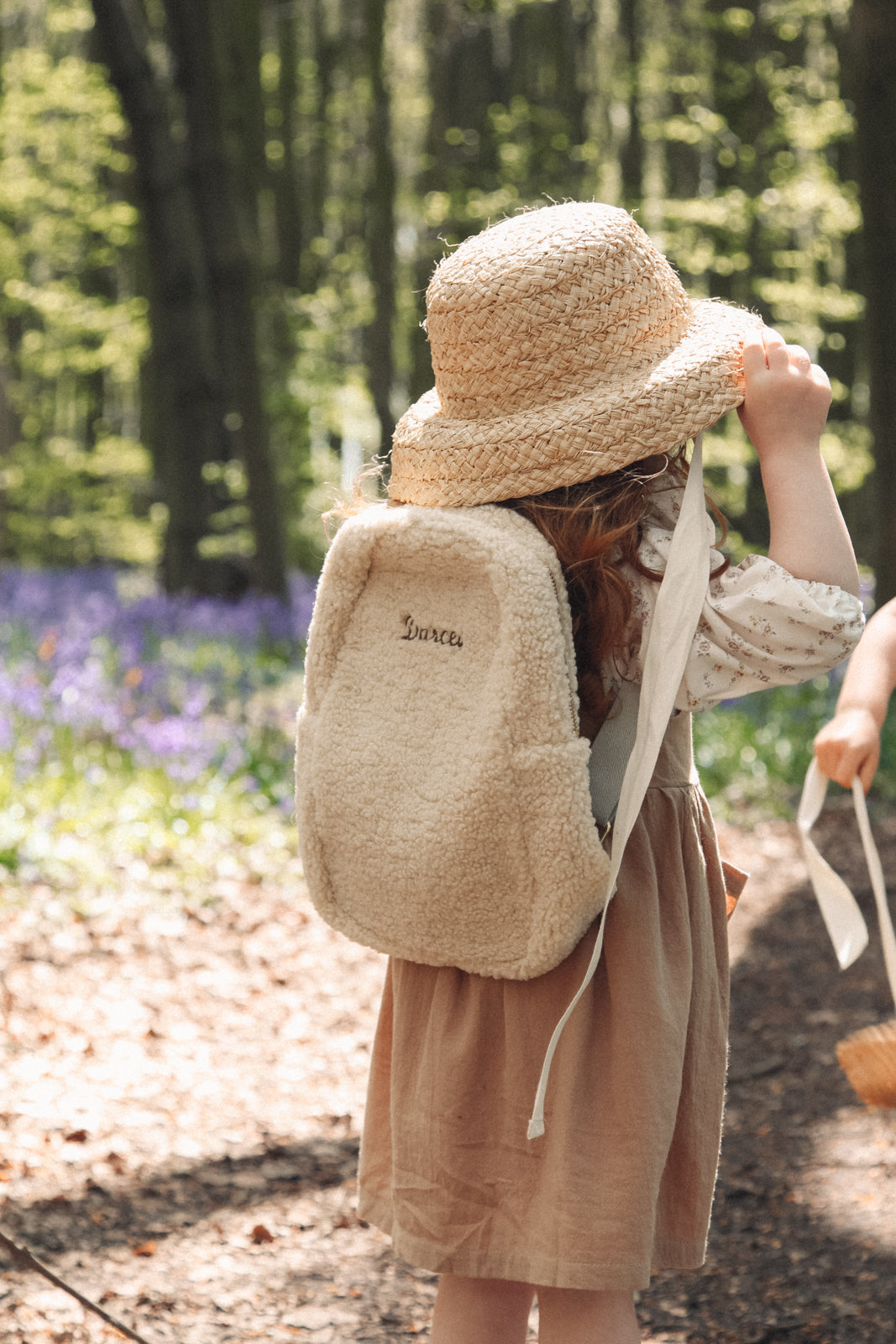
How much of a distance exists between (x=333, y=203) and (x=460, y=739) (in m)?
24.8

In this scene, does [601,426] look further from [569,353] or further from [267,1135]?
[267,1135]

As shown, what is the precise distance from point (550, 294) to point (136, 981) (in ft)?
10.1

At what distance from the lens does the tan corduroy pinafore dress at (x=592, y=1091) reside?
1.49 metres

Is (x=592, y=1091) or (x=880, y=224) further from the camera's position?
(x=880, y=224)

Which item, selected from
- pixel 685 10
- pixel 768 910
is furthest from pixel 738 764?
pixel 685 10

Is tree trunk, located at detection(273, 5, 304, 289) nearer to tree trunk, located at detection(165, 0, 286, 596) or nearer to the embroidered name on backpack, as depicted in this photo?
tree trunk, located at detection(165, 0, 286, 596)

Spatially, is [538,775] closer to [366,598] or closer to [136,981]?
[366,598]

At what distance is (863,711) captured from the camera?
1.44 m

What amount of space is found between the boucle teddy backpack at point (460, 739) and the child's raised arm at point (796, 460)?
0.31ft

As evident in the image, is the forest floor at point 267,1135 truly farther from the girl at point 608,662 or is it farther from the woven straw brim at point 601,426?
the woven straw brim at point 601,426

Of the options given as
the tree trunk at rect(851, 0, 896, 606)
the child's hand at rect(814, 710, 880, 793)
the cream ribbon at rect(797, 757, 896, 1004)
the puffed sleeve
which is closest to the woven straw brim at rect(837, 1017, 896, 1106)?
the cream ribbon at rect(797, 757, 896, 1004)

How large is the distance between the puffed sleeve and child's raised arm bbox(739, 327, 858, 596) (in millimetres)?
28

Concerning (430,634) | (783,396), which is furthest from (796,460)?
(430,634)

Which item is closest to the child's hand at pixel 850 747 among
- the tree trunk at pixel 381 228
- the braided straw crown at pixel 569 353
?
the braided straw crown at pixel 569 353
